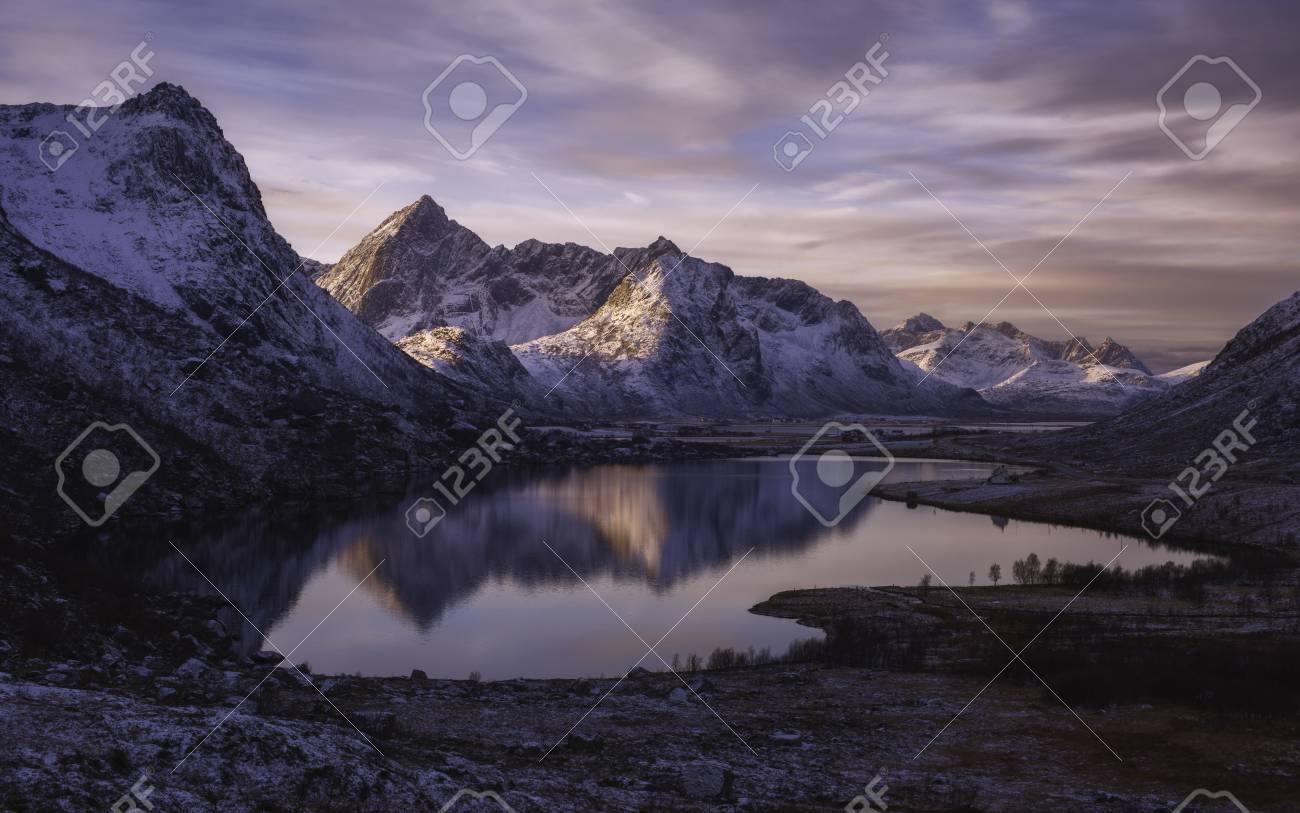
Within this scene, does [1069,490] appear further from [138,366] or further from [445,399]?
[445,399]

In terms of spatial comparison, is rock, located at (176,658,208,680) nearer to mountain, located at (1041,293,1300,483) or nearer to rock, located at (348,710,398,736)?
rock, located at (348,710,398,736)

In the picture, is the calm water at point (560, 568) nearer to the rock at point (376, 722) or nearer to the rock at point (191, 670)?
the rock at point (191, 670)

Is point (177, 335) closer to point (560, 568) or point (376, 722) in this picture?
point (560, 568)

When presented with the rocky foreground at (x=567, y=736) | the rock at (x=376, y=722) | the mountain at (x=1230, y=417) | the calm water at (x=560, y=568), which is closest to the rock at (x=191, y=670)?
the rocky foreground at (x=567, y=736)

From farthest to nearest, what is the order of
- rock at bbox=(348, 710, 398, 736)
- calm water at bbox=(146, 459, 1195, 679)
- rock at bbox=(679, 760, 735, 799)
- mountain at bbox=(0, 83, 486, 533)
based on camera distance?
mountain at bbox=(0, 83, 486, 533), calm water at bbox=(146, 459, 1195, 679), rock at bbox=(348, 710, 398, 736), rock at bbox=(679, 760, 735, 799)

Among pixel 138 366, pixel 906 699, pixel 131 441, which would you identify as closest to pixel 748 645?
pixel 906 699

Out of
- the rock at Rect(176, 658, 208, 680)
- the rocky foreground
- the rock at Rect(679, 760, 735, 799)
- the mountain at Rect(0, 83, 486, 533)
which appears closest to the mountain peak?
the mountain at Rect(0, 83, 486, 533)
